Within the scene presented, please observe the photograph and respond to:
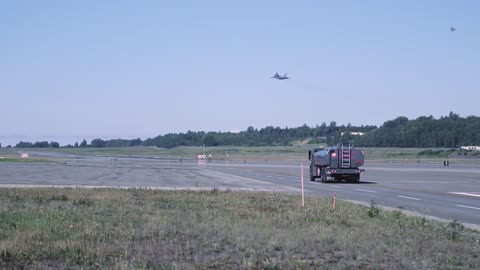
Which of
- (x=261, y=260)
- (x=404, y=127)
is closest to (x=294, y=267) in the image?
(x=261, y=260)

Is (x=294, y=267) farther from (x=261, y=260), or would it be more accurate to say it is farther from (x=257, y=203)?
(x=257, y=203)

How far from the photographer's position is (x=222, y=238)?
12758 mm

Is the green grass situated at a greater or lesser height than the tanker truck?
lesser

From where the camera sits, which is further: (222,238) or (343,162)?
(343,162)

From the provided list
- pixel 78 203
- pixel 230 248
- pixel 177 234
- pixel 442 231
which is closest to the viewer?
pixel 230 248

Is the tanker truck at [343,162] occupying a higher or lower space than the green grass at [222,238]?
higher

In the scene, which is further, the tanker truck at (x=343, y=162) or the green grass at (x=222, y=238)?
the tanker truck at (x=343, y=162)

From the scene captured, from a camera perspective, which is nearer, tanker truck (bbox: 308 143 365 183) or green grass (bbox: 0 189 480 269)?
green grass (bbox: 0 189 480 269)

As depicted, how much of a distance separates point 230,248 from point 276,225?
140 inches

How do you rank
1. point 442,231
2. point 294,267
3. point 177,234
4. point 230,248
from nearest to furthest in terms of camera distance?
point 294,267
point 230,248
point 177,234
point 442,231

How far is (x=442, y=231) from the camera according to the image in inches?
589

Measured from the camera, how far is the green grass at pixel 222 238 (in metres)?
10.6

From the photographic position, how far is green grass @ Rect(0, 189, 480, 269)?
10555mm

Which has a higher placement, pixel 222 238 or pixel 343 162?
pixel 343 162
